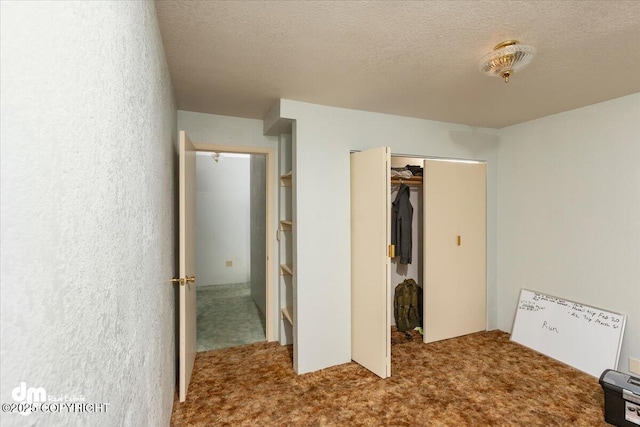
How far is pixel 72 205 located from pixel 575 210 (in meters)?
3.62

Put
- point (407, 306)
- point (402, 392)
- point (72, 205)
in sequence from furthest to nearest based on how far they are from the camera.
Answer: point (407, 306) < point (402, 392) < point (72, 205)

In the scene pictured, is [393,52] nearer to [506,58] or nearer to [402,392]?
[506,58]

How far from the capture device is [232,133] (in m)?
2.98

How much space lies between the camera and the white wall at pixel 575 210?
8.20 feet

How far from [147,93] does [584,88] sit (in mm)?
2930

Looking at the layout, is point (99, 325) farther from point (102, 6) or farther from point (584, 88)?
point (584, 88)

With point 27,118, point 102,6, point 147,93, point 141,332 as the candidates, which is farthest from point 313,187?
point 27,118

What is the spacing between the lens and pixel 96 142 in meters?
0.64

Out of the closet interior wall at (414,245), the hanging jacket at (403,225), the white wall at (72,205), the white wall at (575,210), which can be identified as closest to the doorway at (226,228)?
the closet interior wall at (414,245)

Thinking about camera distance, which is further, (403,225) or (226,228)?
(226,228)

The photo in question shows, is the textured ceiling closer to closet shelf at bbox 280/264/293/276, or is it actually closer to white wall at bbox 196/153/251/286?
closet shelf at bbox 280/264/293/276

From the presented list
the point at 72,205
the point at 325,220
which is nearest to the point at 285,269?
the point at 325,220

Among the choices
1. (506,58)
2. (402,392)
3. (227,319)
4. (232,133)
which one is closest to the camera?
(506,58)

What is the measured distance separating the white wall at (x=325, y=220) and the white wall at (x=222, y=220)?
11.1ft
